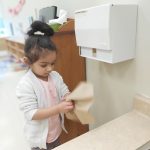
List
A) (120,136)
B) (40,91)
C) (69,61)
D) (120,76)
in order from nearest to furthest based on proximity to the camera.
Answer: (120,136) → (40,91) → (120,76) → (69,61)

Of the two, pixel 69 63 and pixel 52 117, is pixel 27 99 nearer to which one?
pixel 52 117

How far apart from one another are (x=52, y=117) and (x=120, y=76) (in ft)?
1.45

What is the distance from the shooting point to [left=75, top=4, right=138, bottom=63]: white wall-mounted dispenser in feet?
2.79

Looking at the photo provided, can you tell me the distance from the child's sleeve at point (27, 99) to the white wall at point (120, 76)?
504mm

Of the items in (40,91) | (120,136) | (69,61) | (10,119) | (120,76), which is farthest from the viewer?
(10,119)

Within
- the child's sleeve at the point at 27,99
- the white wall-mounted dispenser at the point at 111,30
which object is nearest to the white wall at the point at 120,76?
the white wall-mounted dispenser at the point at 111,30

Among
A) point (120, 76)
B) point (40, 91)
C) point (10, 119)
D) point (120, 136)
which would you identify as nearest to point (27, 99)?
point (40, 91)

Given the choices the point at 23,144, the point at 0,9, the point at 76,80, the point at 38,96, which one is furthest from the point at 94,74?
the point at 0,9

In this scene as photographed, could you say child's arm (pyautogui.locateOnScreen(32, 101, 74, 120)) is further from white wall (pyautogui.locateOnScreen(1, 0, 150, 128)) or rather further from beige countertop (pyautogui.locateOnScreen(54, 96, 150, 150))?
white wall (pyautogui.locateOnScreen(1, 0, 150, 128))

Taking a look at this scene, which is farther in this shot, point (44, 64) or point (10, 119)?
point (10, 119)

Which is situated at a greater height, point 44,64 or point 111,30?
point 111,30

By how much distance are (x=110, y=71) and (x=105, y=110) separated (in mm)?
298

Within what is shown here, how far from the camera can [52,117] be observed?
98 centimetres

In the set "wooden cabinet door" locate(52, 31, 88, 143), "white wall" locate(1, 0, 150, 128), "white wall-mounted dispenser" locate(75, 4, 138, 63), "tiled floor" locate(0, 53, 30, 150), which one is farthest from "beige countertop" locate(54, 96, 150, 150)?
"tiled floor" locate(0, 53, 30, 150)
